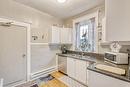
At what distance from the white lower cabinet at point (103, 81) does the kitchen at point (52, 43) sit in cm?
54

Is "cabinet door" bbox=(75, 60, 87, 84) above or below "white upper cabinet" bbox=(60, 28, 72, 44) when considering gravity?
below

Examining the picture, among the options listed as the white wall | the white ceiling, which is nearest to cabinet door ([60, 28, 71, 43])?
the white wall

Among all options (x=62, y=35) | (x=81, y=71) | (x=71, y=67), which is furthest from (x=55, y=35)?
(x=81, y=71)

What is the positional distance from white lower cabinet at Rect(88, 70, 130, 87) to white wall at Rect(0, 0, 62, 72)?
259 cm

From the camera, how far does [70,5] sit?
11.0ft

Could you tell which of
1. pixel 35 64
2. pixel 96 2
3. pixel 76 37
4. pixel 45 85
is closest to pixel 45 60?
pixel 35 64

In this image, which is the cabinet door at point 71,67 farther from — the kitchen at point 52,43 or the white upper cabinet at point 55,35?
the white upper cabinet at point 55,35

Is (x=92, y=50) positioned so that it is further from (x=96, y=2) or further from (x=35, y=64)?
(x=35, y=64)

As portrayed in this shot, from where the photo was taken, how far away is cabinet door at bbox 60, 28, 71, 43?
4359mm

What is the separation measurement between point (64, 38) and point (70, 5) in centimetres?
141

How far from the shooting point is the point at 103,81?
4.99 feet

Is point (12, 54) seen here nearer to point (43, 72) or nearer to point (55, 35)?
point (43, 72)

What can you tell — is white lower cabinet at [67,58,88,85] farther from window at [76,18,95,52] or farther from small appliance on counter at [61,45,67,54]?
small appliance on counter at [61,45,67,54]

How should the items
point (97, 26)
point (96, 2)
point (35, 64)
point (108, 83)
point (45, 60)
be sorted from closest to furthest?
point (108, 83), point (96, 2), point (97, 26), point (35, 64), point (45, 60)
